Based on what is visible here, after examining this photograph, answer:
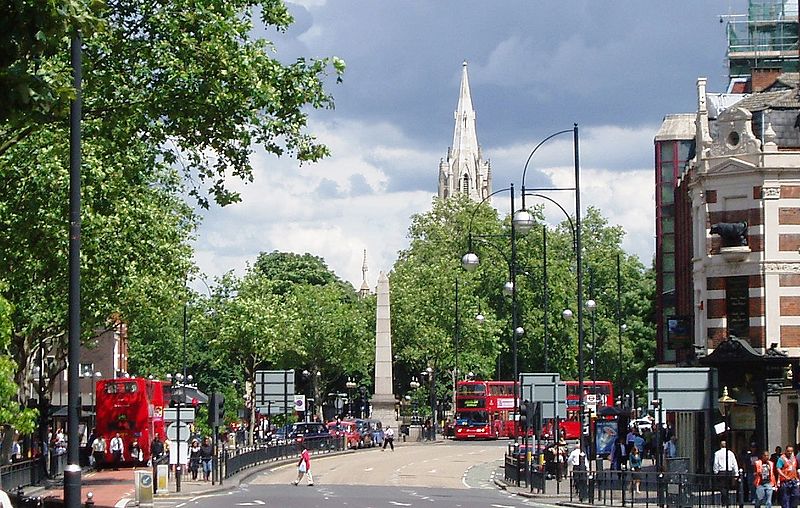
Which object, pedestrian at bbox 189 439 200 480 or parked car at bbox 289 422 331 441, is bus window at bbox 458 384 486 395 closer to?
parked car at bbox 289 422 331 441

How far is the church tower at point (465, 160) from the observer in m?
190

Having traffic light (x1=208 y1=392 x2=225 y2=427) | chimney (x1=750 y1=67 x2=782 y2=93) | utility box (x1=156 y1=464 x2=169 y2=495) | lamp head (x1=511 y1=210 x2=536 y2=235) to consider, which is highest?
chimney (x1=750 y1=67 x2=782 y2=93)

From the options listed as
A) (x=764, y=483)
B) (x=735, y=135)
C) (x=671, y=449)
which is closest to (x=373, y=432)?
(x=735, y=135)

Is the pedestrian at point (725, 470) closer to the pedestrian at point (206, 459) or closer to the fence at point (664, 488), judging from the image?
the fence at point (664, 488)

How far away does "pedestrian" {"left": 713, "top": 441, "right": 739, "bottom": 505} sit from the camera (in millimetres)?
34562

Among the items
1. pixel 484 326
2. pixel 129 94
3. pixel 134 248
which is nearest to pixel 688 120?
pixel 484 326

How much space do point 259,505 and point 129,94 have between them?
12981 mm

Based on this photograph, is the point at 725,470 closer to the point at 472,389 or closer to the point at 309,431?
the point at 309,431

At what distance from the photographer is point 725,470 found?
116 ft

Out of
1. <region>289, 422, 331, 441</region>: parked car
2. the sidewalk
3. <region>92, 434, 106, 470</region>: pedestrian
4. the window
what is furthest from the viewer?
the window

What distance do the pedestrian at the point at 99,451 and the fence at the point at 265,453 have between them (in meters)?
4.54

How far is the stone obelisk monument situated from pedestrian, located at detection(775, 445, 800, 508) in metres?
56.8

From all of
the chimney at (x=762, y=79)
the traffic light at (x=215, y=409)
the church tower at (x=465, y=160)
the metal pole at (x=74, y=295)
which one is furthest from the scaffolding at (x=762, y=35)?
the church tower at (x=465, y=160)

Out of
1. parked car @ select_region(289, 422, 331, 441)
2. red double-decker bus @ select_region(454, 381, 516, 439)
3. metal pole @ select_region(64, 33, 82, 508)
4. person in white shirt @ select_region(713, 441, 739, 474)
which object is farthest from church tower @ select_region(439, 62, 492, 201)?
metal pole @ select_region(64, 33, 82, 508)
